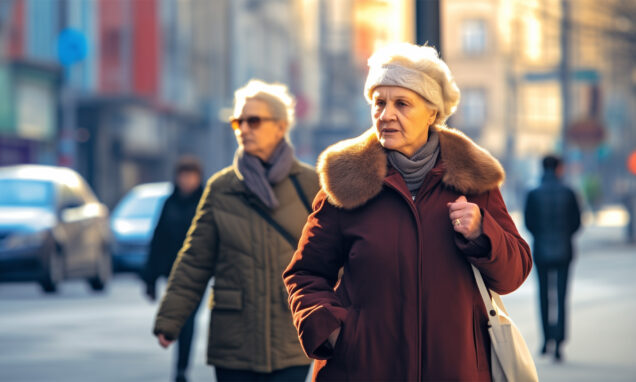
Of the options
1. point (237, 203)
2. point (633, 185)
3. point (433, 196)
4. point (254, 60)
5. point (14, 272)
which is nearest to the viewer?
point (433, 196)

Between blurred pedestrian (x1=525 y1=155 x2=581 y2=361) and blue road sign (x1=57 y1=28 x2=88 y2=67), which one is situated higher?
blue road sign (x1=57 y1=28 x2=88 y2=67)

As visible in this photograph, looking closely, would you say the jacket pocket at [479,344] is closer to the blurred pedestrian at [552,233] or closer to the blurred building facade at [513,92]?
the blurred pedestrian at [552,233]

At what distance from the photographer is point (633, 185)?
4369 centimetres

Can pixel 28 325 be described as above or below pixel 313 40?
below

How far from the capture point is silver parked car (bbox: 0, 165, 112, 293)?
666 inches

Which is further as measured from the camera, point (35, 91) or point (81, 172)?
point (81, 172)

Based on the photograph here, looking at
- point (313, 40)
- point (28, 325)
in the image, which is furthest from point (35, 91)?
point (313, 40)

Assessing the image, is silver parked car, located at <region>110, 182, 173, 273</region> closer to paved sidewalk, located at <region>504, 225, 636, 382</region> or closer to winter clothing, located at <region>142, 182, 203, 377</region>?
paved sidewalk, located at <region>504, 225, 636, 382</region>

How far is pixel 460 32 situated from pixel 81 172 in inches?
1869

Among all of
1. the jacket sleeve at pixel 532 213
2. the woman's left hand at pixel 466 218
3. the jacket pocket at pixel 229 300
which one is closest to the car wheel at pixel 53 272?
the jacket sleeve at pixel 532 213

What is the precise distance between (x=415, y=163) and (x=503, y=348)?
588mm

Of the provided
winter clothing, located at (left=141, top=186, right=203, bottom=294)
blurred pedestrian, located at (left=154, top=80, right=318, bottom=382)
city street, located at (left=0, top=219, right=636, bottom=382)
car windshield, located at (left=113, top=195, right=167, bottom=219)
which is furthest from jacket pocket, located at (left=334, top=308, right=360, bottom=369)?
car windshield, located at (left=113, top=195, right=167, bottom=219)

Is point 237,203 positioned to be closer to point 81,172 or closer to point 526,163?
point 81,172

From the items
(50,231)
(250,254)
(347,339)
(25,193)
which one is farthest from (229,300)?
(25,193)
